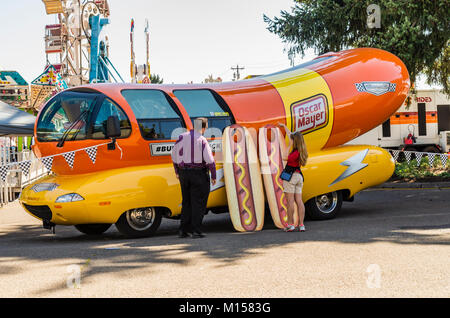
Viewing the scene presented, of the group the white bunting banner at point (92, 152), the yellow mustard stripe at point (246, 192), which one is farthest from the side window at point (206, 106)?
the white bunting banner at point (92, 152)

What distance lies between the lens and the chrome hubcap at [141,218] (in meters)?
8.38

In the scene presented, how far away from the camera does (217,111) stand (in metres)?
9.01

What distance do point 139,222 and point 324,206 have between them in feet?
11.5

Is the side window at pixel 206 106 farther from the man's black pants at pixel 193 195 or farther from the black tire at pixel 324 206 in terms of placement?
the black tire at pixel 324 206

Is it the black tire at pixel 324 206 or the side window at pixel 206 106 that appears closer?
the side window at pixel 206 106

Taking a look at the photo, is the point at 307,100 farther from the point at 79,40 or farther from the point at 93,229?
the point at 79,40

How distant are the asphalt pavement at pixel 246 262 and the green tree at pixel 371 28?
7.17 metres

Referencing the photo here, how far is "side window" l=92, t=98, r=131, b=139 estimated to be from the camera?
8227 mm

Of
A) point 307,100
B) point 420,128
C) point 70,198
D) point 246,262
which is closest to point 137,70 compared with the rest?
point 420,128

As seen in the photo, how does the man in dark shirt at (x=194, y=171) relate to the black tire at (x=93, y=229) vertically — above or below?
above

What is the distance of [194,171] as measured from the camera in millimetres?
7980

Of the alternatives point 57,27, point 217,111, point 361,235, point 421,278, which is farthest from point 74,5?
point 421,278

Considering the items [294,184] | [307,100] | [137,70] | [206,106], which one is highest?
[137,70]
